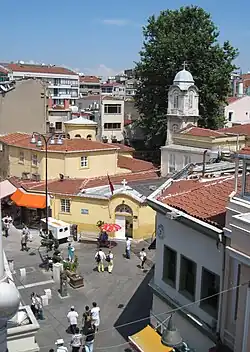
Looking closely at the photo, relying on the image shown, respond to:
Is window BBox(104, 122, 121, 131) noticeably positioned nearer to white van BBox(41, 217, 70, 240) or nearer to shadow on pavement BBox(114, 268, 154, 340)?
white van BBox(41, 217, 70, 240)

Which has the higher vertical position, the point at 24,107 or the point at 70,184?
the point at 24,107

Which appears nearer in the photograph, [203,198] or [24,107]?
[203,198]

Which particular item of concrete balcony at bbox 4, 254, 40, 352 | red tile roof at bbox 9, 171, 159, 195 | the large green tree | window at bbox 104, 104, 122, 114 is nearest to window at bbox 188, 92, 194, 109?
the large green tree

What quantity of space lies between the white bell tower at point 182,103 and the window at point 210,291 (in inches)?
1050

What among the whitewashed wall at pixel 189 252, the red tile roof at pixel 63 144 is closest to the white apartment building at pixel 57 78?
the red tile roof at pixel 63 144

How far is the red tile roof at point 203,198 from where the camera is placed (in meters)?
11.9

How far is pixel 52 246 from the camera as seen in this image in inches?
1006

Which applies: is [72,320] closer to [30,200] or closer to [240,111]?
[30,200]

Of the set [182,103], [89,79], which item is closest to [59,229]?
[182,103]

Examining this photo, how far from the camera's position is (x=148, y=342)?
40.0 ft

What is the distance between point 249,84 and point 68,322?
60.6 m

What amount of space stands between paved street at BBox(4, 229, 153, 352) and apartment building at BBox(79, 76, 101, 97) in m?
67.9

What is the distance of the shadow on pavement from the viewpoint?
16859 mm

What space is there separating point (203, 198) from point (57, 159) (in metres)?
19.7
